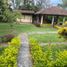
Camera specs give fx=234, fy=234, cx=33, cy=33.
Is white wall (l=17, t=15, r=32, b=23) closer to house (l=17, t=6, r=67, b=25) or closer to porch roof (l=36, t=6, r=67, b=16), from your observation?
house (l=17, t=6, r=67, b=25)

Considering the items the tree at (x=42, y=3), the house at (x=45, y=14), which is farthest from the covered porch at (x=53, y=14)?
the tree at (x=42, y=3)

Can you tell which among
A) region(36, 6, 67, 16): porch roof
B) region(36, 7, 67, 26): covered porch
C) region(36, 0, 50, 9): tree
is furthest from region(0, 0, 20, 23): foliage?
region(36, 0, 50, 9): tree

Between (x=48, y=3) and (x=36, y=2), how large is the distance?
30.5 ft

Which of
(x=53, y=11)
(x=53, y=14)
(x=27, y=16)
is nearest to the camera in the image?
(x=53, y=14)

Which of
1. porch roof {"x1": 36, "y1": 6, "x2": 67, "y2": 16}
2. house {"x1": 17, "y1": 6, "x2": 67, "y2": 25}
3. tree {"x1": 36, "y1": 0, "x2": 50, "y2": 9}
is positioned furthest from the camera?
tree {"x1": 36, "y1": 0, "x2": 50, "y2": 9}

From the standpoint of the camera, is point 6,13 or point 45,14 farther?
point 45,14

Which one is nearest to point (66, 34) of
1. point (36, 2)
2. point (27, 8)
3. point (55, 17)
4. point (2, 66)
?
point (2, 66)

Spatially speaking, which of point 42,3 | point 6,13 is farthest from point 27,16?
point 6,13

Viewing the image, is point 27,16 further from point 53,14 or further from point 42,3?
point 42,3

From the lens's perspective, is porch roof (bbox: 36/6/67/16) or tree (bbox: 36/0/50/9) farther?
tree (bbox: 36/0/50/9)

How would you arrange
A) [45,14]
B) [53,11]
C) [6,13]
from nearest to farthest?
[6,13] < [45,14] < [53,11]

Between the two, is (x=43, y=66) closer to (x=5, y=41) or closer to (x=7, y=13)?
(x=5, y=41)

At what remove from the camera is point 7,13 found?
92.3 ft

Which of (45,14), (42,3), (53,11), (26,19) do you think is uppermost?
(53,11)
